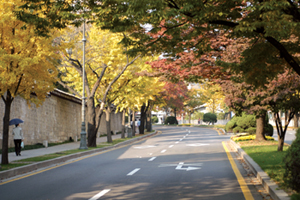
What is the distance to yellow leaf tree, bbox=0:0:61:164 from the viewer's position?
12.9 metres

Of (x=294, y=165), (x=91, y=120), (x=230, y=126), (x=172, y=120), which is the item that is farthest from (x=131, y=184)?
(x=172, y=120)

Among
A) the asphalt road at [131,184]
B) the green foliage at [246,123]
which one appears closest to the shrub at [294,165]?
the asphalt road at [131,184]

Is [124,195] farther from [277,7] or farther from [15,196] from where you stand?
[277,7]

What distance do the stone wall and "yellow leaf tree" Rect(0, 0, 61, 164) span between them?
744 centimetres

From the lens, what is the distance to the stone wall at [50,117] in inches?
948

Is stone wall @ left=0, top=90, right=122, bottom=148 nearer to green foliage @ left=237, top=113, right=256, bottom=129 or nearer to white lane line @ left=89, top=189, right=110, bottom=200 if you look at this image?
white lane line @ left=89, top=189, right=110, bottom=200

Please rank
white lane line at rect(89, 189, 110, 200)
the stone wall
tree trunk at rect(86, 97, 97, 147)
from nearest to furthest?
white lane line at rect(89, 189, 110, 200)
the stone wall
tree trunk at rect(86, 97, 97, 147)

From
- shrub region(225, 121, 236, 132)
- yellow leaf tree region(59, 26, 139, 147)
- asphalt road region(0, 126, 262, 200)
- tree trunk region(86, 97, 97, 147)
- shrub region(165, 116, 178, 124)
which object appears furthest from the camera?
shrub region(165, 116, 178, 124)

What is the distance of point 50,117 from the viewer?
29.1 meters

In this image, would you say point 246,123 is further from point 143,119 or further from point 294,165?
point 294,165

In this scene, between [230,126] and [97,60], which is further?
[230,126]

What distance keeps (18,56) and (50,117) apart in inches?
661

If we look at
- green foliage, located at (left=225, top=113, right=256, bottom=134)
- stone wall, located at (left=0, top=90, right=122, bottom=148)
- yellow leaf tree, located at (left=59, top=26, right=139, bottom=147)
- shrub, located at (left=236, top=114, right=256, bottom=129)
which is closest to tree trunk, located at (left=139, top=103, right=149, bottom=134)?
stone wall, located at (left=0, top=90, right=122, bottom=148)

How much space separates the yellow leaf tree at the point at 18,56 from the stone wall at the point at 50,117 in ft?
24.4
